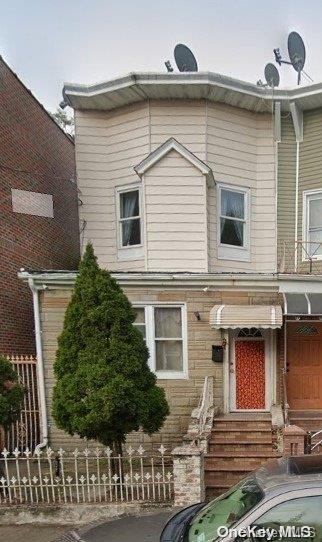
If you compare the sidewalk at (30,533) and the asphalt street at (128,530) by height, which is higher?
the asphalt street at (128,530)

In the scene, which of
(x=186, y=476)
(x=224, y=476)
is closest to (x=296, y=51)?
(x=224, y=476)

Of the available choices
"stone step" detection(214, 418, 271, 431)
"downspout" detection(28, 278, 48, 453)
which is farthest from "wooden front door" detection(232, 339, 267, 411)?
"downspout" detection(28, 278, 48, 453)

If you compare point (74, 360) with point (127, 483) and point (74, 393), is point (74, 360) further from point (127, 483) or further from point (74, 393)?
point (127, 483)

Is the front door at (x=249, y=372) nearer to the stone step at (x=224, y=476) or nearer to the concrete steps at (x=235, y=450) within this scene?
the concrete steps at (x=235, y=450)

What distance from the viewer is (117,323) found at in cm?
632

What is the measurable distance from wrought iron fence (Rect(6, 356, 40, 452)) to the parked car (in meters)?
5.85

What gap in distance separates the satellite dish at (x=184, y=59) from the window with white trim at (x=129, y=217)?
3.90m

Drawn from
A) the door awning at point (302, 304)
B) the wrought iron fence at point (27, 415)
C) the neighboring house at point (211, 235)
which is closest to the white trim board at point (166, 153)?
the neighboring house at point (211, 235)

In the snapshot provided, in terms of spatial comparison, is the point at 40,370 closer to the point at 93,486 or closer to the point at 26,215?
the point at 93,486

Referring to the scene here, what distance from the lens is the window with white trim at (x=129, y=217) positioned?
9.91 m

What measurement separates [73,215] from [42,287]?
213 inches

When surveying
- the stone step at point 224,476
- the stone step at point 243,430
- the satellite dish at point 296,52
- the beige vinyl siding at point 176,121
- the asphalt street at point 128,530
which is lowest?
the stone step at point 224,476

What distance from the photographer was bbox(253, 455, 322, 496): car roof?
10.5 feet

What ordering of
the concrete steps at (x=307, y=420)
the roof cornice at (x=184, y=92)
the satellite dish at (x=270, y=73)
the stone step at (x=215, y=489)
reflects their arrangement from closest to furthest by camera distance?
the stone step at (x=215, y=489) < the concrete steps at (x=307, y=420) < the roof cornice at (x=184, y=92) < the satellite dish at (x=270, y=73)
